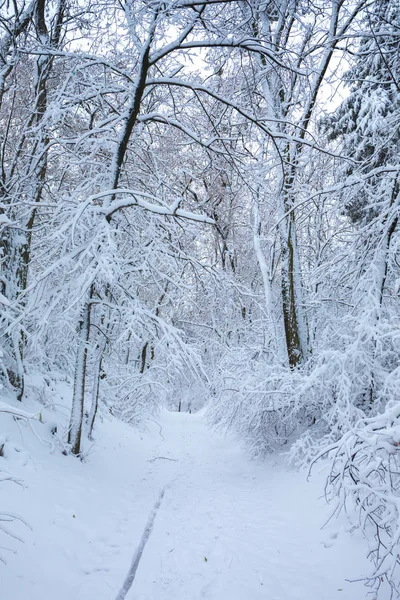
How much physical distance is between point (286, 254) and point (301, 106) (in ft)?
11.4

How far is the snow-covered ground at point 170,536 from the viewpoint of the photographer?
3.56 m

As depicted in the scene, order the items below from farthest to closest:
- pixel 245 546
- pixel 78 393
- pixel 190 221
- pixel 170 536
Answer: pixel 190 221 → pixel 78 393 → pixel 170 536 → pixel 245 546

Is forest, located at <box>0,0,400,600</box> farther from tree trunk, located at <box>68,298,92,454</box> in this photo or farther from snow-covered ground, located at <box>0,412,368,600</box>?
snow-covered ground, located at <box>0,412,368,600</box>

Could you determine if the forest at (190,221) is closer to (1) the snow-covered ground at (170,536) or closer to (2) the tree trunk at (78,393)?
(2) the tree trunk at (78,393)

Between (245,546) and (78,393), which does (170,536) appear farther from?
(78,393)

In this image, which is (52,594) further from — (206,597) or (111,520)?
(111,520)

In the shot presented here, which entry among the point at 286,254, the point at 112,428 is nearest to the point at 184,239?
the point at 286,254

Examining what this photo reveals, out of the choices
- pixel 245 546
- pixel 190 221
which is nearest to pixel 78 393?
pixel 245 546

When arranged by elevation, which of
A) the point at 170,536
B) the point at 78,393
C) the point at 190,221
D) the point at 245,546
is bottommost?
the point at 170,536

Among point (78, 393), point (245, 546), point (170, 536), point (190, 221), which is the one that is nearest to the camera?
point (245, 546)

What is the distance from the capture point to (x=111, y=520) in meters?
5.27

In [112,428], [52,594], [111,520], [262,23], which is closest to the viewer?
[52,594]

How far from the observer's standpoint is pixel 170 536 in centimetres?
488

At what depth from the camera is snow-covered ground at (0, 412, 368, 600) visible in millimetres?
3562
